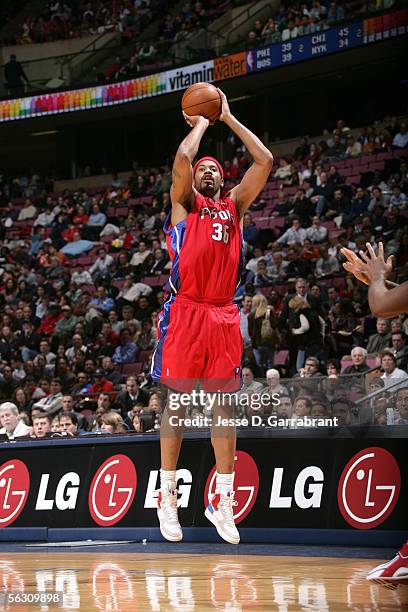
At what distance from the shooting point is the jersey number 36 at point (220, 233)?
245 inches

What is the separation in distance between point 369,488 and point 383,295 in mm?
4025

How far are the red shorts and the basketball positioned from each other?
44.6 inches

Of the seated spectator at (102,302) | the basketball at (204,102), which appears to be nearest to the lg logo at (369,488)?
the basketball at (204,102)

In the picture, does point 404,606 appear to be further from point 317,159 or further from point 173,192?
point 317,159

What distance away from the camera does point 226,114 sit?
6.33 meters

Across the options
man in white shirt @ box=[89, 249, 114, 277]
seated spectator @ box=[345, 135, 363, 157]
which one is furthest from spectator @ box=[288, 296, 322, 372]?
man in white shirt @ box=[89, 249, 114, 277]

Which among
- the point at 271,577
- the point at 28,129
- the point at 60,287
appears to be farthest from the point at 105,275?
the point at 271,577

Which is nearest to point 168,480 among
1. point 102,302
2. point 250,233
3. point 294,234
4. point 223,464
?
point 223,464

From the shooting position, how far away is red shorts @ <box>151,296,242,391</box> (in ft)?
20.5

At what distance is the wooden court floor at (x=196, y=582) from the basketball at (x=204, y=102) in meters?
2.83

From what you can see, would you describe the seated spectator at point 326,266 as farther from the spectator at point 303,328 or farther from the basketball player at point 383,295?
the basketball player at point 383,295

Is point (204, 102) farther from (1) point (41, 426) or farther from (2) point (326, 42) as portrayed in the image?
(2) point (326, 42)

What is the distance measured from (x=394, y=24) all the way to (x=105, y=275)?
7287 millimetres

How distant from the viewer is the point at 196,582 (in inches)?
256
